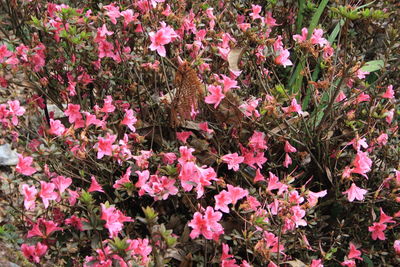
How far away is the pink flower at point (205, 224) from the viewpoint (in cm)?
181

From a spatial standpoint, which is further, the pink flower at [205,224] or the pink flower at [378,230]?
the pink flower at [378,230]

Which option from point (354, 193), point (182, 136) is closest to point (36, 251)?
point (182, 136)

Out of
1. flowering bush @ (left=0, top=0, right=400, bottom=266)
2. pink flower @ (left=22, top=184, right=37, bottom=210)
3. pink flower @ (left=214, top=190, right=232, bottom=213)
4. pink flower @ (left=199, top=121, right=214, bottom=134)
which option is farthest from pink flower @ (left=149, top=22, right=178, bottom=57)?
pink flower @ (left=22, top=184, right=37, bottom=210)

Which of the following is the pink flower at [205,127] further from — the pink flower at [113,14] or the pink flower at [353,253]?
the pink flower at [353,253]

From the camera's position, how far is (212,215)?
1.84 m

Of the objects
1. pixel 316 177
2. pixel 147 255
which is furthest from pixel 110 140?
pixel 316 177

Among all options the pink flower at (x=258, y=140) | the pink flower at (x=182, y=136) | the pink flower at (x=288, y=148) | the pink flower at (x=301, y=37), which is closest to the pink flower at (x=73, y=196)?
the pink flower at (x=182, y=136)

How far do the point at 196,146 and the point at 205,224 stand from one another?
41cm

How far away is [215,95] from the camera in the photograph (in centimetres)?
200

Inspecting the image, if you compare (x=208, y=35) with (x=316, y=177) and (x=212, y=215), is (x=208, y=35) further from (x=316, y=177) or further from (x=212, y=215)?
(x=212, y=215)

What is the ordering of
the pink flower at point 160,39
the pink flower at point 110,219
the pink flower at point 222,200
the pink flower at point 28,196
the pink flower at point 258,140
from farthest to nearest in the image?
the pink flower at point 258,140 → the pink flower at point 160,39 → the pink flower at point 222,200 → the pink flower at point 28,196 → the pink flower at point 110,219

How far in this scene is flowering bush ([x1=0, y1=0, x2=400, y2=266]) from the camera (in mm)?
1953

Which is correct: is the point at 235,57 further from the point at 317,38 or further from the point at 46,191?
the point at 46,191

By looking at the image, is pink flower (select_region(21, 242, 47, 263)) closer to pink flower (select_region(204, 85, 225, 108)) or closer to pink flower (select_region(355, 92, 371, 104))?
pink flower (select_region(204, 85, 225, 108))
